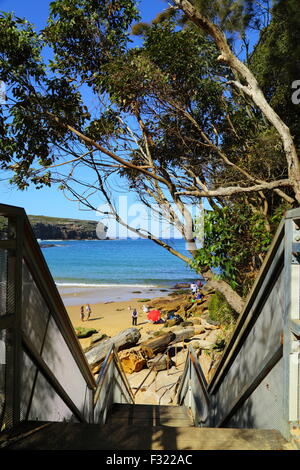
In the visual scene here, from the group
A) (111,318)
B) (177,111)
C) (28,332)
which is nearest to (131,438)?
(28,332)

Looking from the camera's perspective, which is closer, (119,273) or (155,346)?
(155,346)

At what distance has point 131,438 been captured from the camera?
1.93 meters

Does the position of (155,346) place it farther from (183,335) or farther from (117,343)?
(183,335)

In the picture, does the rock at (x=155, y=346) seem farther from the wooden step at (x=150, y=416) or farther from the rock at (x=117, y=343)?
the wooden step at (x=150, y=416)

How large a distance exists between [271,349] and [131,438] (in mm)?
997

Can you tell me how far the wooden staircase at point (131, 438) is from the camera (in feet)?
6.00

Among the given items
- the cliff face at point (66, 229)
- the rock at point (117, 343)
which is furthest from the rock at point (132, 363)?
the cliff face at point (66, 229)

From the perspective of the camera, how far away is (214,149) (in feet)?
30.3

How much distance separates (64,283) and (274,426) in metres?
43.7

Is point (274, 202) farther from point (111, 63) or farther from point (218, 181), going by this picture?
point (111, 63)

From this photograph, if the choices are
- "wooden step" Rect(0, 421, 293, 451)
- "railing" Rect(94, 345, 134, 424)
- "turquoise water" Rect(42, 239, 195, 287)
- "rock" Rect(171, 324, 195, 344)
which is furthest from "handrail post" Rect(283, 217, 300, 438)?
"turquoise water" Rect(42, 239, 195, 287)

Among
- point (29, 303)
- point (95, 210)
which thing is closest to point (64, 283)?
point (95, 210)

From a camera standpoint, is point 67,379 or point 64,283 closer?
point 67,379

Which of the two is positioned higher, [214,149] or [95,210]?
[214,149]
